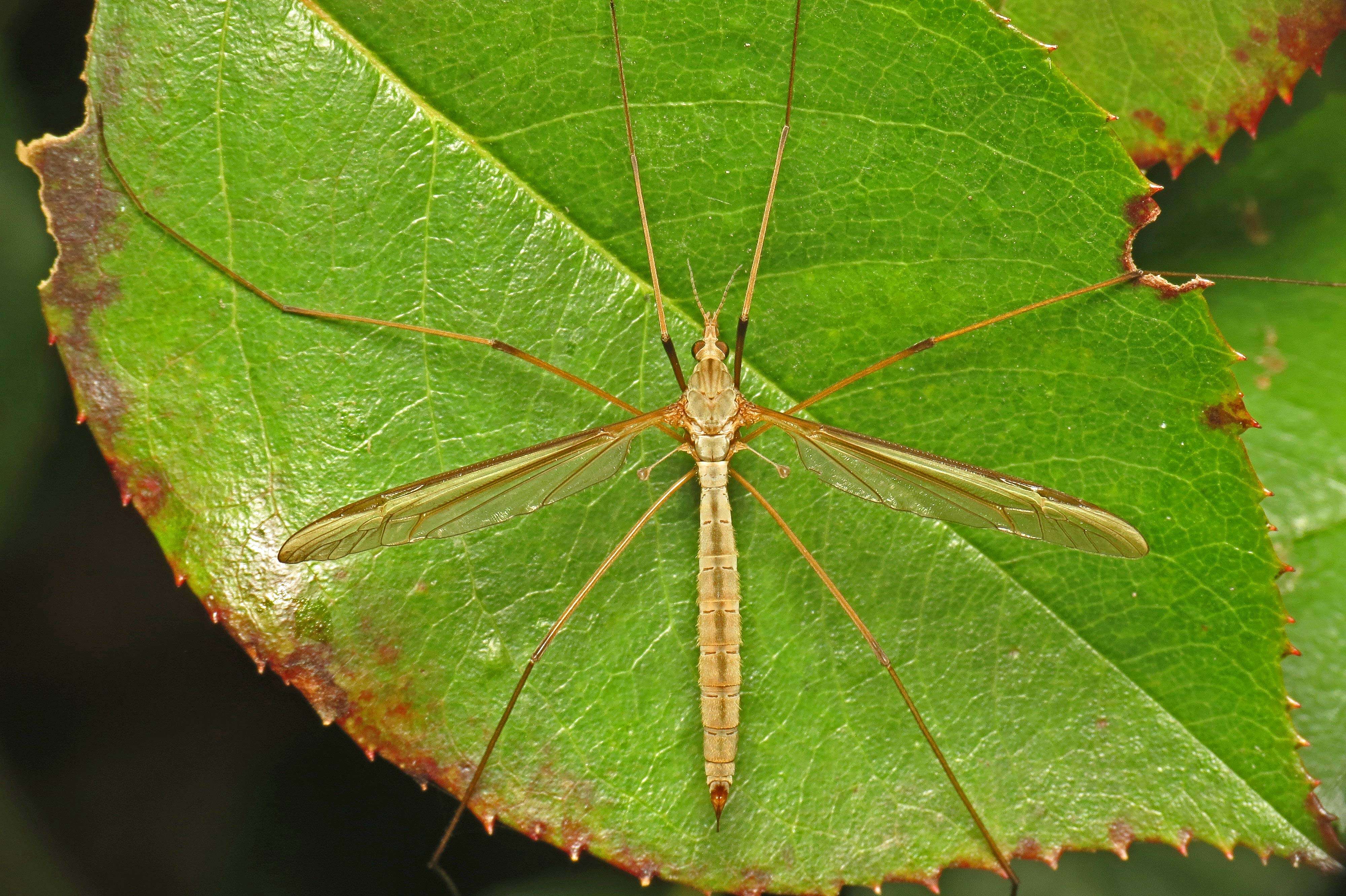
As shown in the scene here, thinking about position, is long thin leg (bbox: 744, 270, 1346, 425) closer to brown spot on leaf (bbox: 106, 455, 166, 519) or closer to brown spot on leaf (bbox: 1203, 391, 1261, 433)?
brown spot on leaf (bbox: 1203, 391, 1261, 433)

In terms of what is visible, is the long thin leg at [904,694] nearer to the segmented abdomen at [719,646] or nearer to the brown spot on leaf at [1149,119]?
the segmented abdomen at [719,646]

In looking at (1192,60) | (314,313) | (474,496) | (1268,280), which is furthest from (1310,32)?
(314,313)

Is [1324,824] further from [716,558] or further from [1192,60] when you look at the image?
[1192,60]

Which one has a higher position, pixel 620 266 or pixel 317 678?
pixel 620 266

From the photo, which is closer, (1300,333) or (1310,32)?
(1310,32)

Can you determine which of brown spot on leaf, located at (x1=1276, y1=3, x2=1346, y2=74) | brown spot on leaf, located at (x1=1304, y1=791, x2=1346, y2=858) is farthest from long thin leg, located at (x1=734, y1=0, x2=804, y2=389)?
brown spot on leaf, located at (x1=1304, y1=791, x2=1346, y2=858)

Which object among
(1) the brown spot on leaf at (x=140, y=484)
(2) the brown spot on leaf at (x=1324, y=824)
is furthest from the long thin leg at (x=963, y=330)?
(1) the brown spot on leaf at (x=140, y=484)
